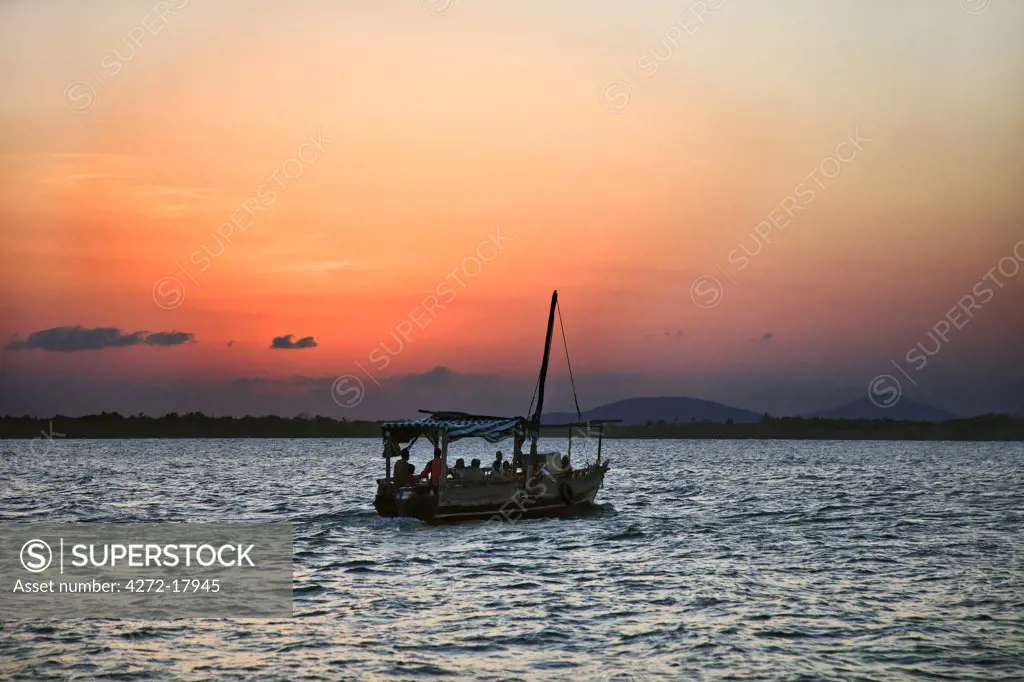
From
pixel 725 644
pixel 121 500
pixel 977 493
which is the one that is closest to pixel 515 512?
pixel 725 644

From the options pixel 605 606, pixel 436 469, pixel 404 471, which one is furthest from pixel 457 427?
pixel 605 606

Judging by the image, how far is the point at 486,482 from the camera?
41.9 m

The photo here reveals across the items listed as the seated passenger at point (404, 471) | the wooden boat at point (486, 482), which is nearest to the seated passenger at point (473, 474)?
the wooden boat at point (486, 482)

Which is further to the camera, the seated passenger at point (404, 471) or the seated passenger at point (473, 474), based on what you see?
the seated passenger at point (404, 471)

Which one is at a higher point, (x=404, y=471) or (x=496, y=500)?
(x=404, y=471)

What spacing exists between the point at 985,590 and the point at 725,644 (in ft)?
37.4

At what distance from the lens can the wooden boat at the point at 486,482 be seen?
133ft

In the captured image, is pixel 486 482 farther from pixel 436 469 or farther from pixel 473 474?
pixel 436 469

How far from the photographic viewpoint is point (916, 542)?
133 ft

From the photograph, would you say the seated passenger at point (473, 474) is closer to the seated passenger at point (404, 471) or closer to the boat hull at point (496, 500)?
the boat hull at point (496, 500)

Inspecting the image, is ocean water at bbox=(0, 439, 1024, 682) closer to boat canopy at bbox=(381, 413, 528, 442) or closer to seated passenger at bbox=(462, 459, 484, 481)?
seated passenger at bbox=(462, 459, 484, 481)

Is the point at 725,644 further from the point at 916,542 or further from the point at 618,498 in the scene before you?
the point at 618,498

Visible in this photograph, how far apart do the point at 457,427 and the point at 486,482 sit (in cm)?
318

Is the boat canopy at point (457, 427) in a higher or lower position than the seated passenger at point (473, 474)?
higher
